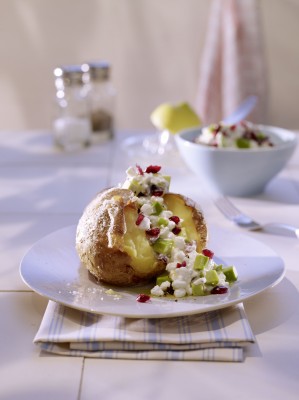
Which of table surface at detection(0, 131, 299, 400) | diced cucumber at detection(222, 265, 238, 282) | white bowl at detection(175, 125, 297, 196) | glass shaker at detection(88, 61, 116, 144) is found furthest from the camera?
glass shaker at detection(88, 61, 116, 144)

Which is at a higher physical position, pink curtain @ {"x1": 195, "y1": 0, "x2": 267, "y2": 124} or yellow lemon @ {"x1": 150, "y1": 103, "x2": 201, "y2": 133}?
yellow lemon @ {"x1": 150, "y1": 103, "x2": 201, "y2": 133}

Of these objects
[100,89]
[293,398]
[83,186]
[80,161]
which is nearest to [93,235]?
[293,398]

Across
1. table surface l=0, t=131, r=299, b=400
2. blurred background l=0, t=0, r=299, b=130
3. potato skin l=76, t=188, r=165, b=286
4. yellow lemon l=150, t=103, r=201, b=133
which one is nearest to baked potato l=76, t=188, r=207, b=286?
potato skin l=76, t=188, r=165, b=286

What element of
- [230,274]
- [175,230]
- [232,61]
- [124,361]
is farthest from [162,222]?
[232,61]

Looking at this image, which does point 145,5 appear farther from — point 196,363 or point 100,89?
point 196,363

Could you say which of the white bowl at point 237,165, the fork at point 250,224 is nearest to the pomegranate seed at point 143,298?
the fork at point 250,224

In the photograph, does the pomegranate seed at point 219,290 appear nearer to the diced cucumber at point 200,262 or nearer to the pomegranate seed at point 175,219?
the diced cucumber at point 200,262

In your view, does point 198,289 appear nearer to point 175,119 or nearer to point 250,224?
point 250,224

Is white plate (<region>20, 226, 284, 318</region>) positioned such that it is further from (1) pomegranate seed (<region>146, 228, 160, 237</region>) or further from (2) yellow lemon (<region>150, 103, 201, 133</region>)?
(2) yellow lemon (<region>150, 103, 201, 133</region>)
